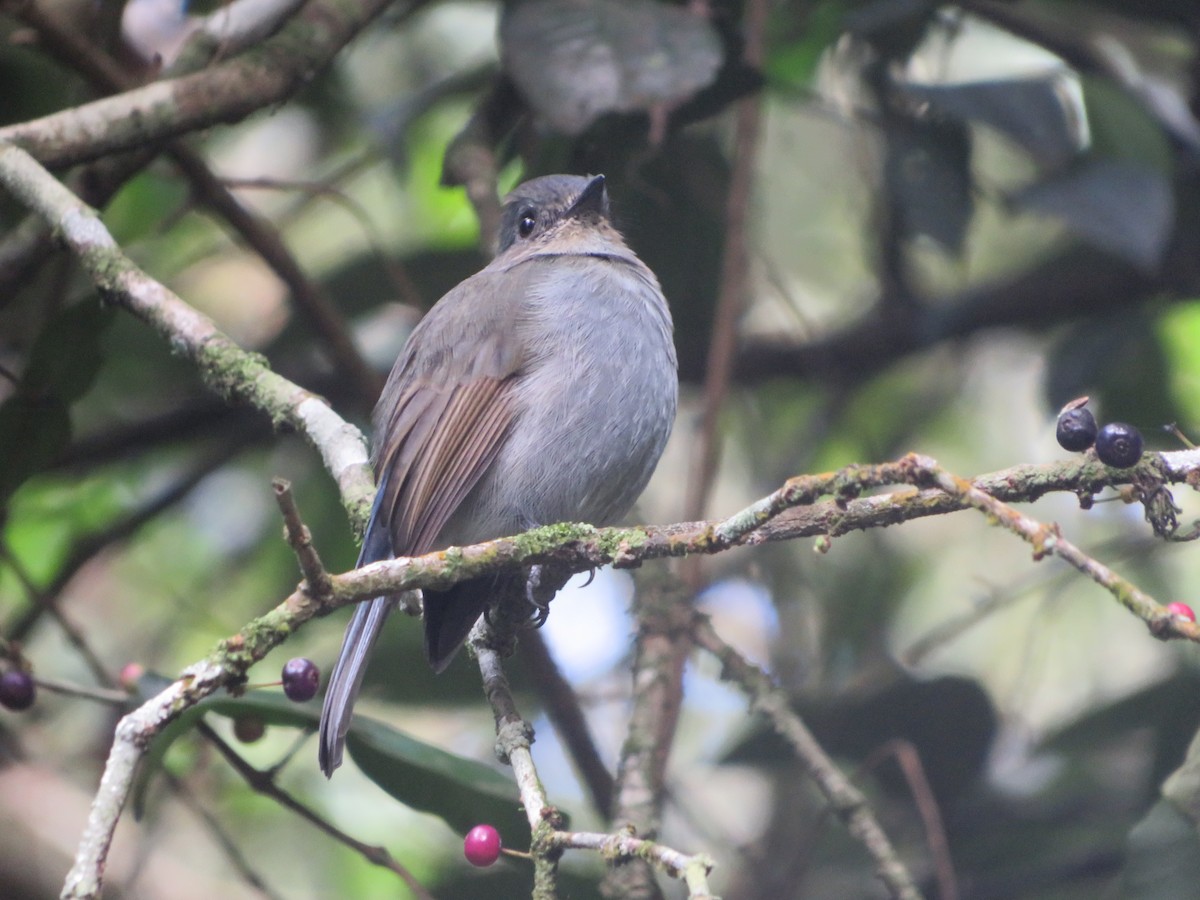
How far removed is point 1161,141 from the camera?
3986 millimetres

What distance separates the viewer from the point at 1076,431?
82.0 inches

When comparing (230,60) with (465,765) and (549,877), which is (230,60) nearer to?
(465,765)

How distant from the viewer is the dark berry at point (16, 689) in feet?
10.6

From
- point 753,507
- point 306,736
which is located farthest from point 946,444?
point 753,507

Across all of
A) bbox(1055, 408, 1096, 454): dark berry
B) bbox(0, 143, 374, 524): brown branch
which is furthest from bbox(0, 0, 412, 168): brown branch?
bbox(1055, 408, 1096, 454): dark berry

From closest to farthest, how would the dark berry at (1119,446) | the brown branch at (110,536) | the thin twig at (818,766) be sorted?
the dark berry at (1119,446)
the thin twig at (818,766)
the brown branch at (110,536)

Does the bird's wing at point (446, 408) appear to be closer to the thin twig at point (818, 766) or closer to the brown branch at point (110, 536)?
the thin twig at point (818, 766)

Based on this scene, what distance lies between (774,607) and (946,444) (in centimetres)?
135

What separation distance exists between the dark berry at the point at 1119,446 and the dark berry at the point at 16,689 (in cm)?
255

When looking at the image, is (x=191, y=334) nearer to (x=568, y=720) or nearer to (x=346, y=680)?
(x=346, y=680)

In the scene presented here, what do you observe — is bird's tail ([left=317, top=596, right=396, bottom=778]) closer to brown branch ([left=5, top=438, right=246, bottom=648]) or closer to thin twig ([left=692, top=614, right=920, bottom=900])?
thin twig ([left=692, top=614, right=920, bottom=900])

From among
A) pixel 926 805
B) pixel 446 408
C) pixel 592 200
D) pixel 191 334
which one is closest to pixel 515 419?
pixel 446 408

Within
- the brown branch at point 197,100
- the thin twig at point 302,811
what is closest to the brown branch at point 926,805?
the thin twig at point 302,811

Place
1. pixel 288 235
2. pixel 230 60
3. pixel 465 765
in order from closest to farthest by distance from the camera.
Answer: pixel 465 765 → pixel 230 60 → pixel 288 235
